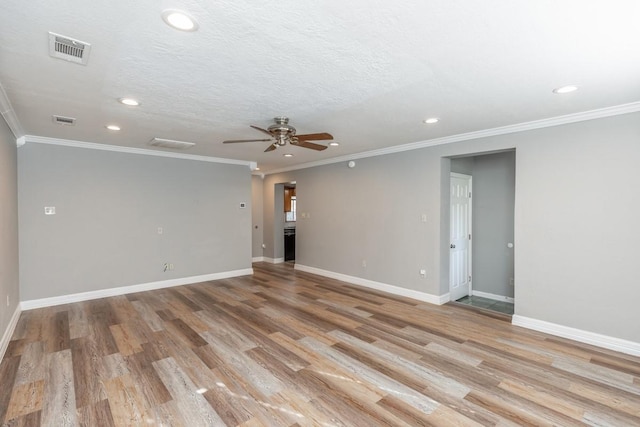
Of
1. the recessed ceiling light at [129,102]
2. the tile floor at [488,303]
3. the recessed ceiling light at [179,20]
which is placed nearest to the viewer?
the recessed ceiling light at [179,20]

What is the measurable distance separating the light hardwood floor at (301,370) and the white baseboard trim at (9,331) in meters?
0.09

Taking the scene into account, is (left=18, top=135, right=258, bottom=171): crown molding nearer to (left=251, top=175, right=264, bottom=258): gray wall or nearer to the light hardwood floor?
(left=251, top=175, right=264, bottom=258): gray wall

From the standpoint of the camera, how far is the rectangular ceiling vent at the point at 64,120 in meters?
3.60

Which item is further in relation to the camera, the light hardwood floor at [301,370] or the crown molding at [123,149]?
the crown molding at [123,149]

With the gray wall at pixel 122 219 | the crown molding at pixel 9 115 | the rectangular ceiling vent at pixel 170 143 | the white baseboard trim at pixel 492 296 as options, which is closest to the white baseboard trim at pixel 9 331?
the gray wall at pixel 122 219

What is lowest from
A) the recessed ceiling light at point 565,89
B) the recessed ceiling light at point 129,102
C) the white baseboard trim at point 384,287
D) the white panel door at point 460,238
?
the white baseboard trim at point 384,287

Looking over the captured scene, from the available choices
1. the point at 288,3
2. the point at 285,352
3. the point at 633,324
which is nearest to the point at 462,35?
the point at 288,3

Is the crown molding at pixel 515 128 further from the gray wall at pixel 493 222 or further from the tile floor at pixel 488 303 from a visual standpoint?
the tile floor at pixel 488 303

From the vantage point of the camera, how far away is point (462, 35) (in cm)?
187

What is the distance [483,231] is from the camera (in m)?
5.45

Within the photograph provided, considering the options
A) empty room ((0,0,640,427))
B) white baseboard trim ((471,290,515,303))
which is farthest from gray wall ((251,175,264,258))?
white baseboard trim ((471,290,515,303))

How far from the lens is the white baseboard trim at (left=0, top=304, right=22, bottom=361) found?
A: 306 cm

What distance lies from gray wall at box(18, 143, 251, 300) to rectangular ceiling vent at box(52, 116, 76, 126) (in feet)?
4.03

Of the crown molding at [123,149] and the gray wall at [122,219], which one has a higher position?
the crown molding at [123,149]
